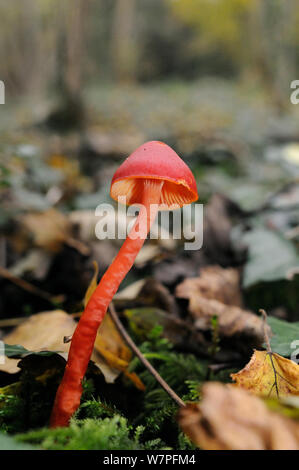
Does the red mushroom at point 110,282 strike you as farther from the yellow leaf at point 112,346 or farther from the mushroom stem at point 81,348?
the yellow leaf at point 112,346

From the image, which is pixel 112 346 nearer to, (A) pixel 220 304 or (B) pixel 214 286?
(A) pixel 220 304

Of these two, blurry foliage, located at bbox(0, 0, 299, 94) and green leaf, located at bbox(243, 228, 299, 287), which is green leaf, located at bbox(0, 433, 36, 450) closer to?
→ green leaf, located at bbox(243, 228, 299, 287)

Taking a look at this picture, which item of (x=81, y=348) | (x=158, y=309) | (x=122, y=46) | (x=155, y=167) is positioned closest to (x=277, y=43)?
(x=158, y=309)

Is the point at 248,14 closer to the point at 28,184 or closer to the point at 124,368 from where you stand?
the point at 28,184

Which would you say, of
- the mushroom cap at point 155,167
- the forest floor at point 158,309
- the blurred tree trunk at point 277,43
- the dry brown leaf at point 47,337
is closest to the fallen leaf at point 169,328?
the forest floor at point 158,309

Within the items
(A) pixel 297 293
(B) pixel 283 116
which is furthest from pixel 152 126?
(A) pixel 297 293

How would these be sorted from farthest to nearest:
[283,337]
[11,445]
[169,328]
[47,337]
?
[169,328]
[47,337]
[283,337]
[11,445]
